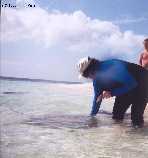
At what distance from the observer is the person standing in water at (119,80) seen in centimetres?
324

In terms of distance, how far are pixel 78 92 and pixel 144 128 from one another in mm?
3606

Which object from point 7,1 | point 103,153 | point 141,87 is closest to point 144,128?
point 141,87

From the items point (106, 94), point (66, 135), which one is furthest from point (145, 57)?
point (66, 135)

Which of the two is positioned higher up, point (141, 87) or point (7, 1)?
point (7, 1)

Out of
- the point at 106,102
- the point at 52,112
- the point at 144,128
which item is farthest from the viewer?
the point at 106,102

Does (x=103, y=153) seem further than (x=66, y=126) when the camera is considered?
No

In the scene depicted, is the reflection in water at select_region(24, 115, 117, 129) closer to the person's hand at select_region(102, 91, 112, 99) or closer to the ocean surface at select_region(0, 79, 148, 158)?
the ocean surface at select_region(0, 79, 148, 158)

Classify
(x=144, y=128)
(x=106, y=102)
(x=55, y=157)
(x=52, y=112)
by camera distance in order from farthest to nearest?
1. (x=106, y=102)
2. (x=52, y=112)
3. (x=144, y=128)
4. (x=55, y=157)

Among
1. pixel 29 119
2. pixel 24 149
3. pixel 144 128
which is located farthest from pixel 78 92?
pixel 24 149

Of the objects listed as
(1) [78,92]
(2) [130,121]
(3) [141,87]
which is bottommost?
(1) [78,92]

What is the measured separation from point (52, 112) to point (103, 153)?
5.98 ft

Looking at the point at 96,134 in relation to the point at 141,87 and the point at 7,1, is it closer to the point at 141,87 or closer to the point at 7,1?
the point at 141,87

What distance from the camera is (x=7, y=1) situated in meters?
3.27

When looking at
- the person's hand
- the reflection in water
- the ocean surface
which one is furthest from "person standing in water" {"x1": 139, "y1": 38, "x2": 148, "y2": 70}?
the person's hand
